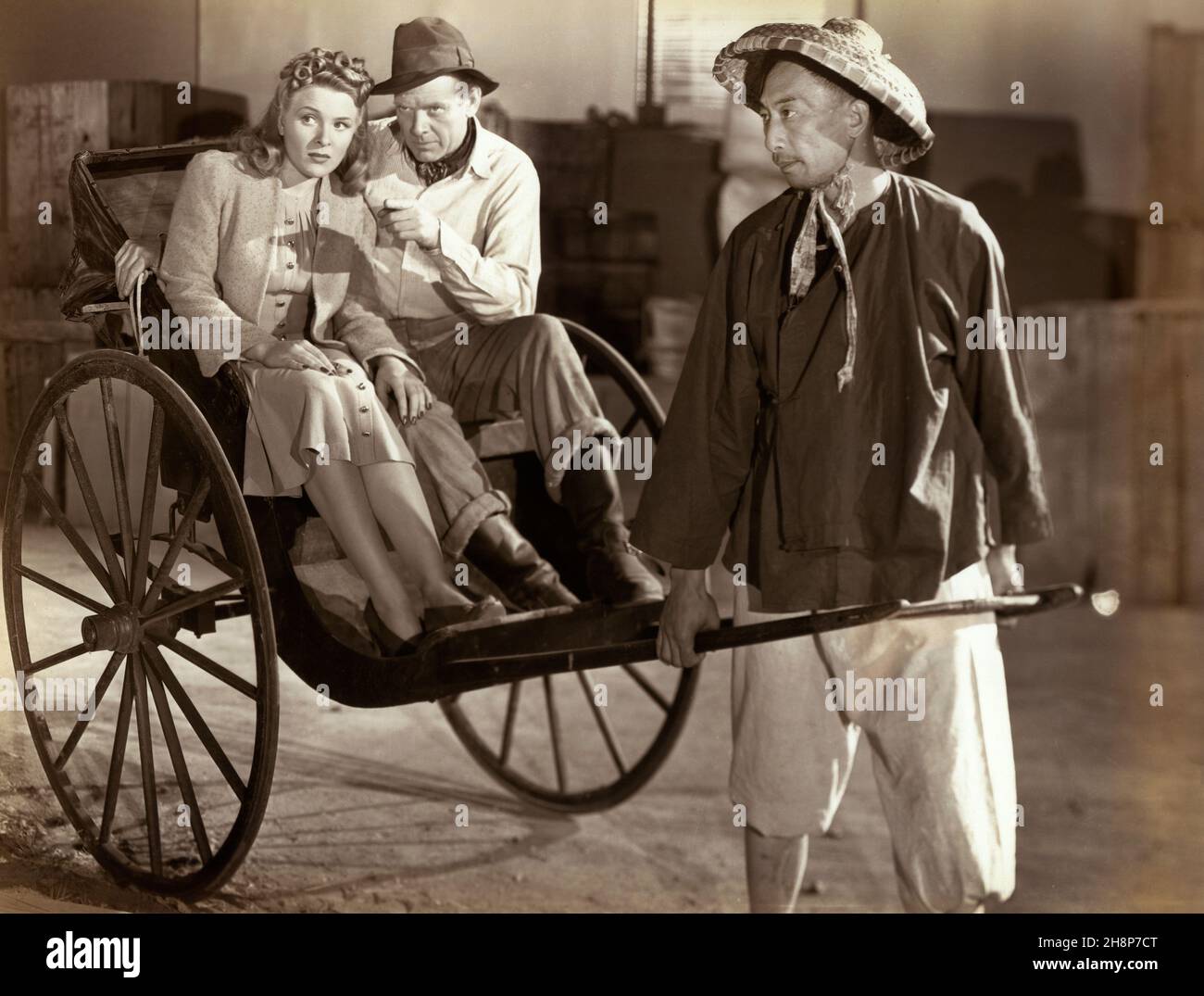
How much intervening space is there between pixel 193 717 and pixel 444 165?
1.25 metres

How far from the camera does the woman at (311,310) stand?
118 inches

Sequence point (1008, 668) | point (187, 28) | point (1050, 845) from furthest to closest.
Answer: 1. point (1008, 668)
2. point (1050, 845)
3. point (187, 28)

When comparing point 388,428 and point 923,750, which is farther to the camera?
point 388,428

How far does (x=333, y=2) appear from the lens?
3.19 m

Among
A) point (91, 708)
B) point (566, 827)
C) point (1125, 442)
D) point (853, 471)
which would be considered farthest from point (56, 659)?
point (1125, 442)

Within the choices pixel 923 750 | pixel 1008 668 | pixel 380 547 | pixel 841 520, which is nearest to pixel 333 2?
pixel 380 547

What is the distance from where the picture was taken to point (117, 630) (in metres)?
3.09

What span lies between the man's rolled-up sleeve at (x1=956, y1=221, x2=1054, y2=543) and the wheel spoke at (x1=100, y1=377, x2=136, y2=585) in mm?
1683

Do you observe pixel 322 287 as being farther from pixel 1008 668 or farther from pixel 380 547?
pixel 1008 668

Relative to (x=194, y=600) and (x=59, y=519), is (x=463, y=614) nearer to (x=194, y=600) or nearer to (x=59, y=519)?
(x=194, y=600)

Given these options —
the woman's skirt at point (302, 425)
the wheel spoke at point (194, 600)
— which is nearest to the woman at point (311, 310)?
the woman's skirt at point (302, 425)

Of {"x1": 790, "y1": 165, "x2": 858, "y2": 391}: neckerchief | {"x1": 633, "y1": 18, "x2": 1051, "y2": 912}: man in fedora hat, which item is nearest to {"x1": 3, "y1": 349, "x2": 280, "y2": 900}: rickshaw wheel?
{"x1": 633, "y1": 18, "x2": 1051, "y2": 912}: man in fedora hat

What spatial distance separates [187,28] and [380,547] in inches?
48.4

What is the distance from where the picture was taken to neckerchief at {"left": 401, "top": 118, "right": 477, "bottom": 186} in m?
3.15
